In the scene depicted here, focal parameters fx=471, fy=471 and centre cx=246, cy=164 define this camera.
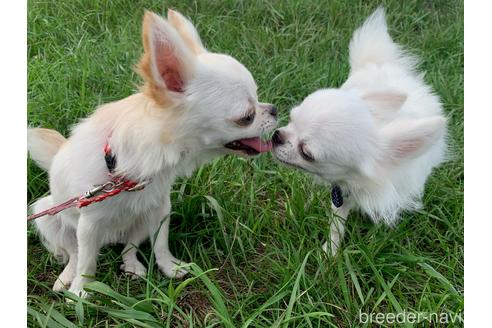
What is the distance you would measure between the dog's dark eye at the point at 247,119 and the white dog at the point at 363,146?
0.93 feet

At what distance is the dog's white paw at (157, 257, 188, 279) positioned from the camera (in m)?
2.20

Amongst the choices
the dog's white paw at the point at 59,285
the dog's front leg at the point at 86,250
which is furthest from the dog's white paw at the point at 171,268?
the dog's white paw at the point at 59,285

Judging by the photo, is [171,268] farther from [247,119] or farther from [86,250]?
[247,119]

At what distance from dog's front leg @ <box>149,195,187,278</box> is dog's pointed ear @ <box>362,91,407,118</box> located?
102 cm

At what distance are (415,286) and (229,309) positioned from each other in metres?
0.84

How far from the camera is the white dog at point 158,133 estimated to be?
168 cm

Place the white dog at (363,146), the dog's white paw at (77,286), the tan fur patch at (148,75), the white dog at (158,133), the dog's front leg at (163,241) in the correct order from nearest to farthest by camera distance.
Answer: the tan fur patch at (148,75)
the white dog at (158,133)
the white dog at (363,146)
the dog's white paw at (77,286)
the dog's front leg at (163,241)

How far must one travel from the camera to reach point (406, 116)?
2.27 m

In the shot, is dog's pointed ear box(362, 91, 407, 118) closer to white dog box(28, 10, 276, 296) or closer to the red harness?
white dog box(28, 10, 276, 296)

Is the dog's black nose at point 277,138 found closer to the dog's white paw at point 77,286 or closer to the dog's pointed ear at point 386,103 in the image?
the dog's pointed ear at point 386,103

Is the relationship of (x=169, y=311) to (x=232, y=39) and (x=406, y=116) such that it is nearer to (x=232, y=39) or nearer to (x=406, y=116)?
(x=406, y=116)

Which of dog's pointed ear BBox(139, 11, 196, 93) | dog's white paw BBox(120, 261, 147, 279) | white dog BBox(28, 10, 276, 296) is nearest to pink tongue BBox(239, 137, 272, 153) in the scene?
white dog BBox(28, 10, 276, 296)

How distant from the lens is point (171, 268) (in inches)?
87.3

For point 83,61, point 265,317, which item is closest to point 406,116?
point 265,317
